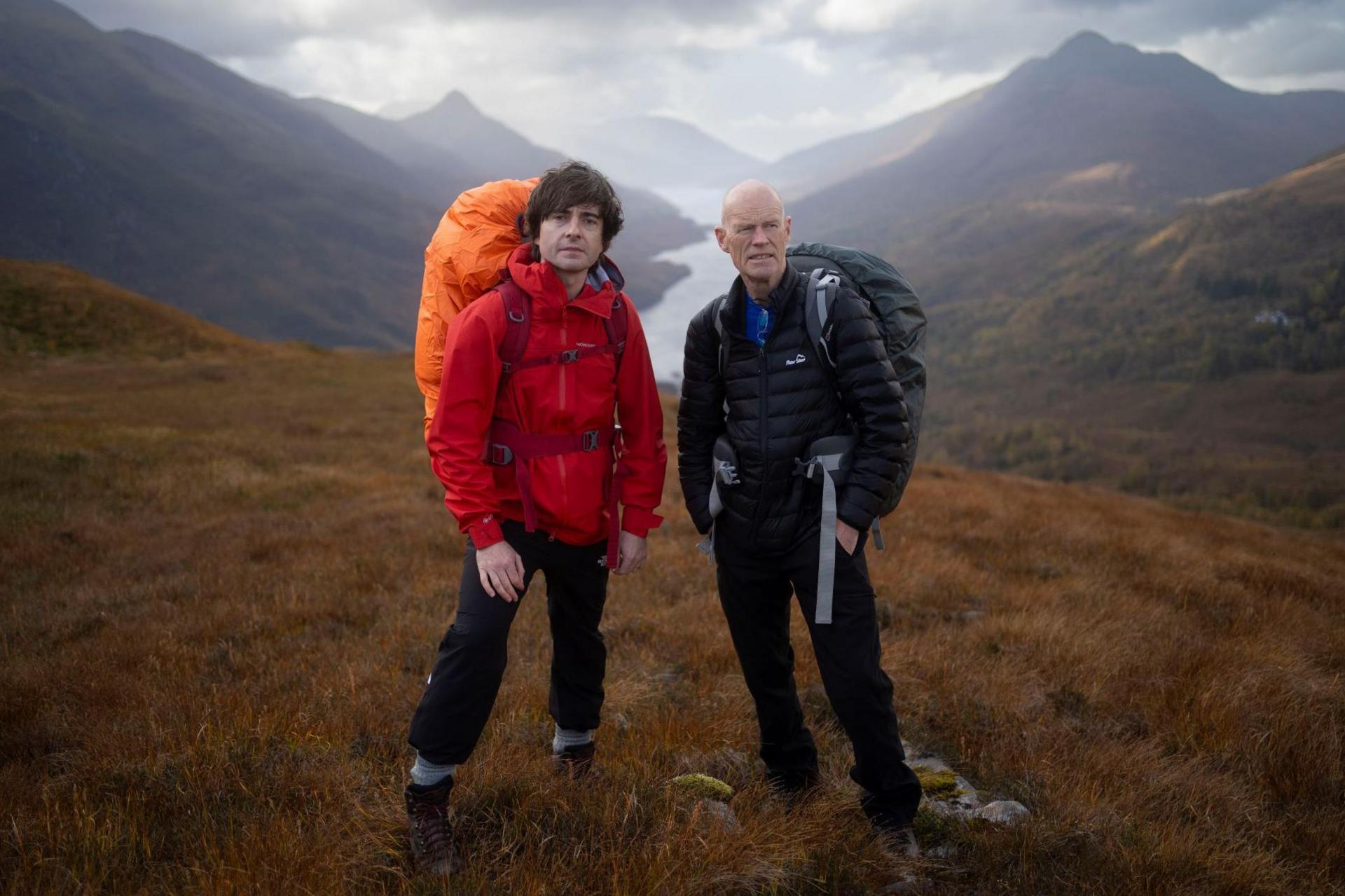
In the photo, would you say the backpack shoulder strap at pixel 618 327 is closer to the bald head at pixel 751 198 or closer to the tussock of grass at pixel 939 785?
the bald head at pixel 751 198

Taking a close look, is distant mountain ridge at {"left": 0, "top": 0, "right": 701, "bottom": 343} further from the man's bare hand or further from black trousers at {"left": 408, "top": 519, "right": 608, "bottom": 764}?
the man's bare hand

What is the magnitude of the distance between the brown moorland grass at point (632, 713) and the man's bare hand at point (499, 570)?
88 centimetres

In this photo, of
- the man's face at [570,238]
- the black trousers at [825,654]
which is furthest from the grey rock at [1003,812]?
the man's face at [570,238]

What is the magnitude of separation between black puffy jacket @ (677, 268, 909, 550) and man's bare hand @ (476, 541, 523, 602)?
0.89 m

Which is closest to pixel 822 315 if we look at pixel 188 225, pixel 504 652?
pixel 504 652

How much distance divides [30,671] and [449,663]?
381 centimetres

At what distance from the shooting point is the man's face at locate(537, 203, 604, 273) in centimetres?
309

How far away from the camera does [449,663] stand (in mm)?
2947

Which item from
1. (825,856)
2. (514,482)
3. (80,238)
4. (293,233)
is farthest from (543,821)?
(293,233)

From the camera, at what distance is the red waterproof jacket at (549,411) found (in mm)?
2996

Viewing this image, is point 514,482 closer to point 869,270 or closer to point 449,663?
point 449,663

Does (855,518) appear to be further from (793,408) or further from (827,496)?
(793,408)

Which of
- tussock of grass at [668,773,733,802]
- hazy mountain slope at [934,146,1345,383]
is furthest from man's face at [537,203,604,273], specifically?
hazy mountain slope at [934,146,1345,383]

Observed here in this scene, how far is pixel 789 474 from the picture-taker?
3346 mm
